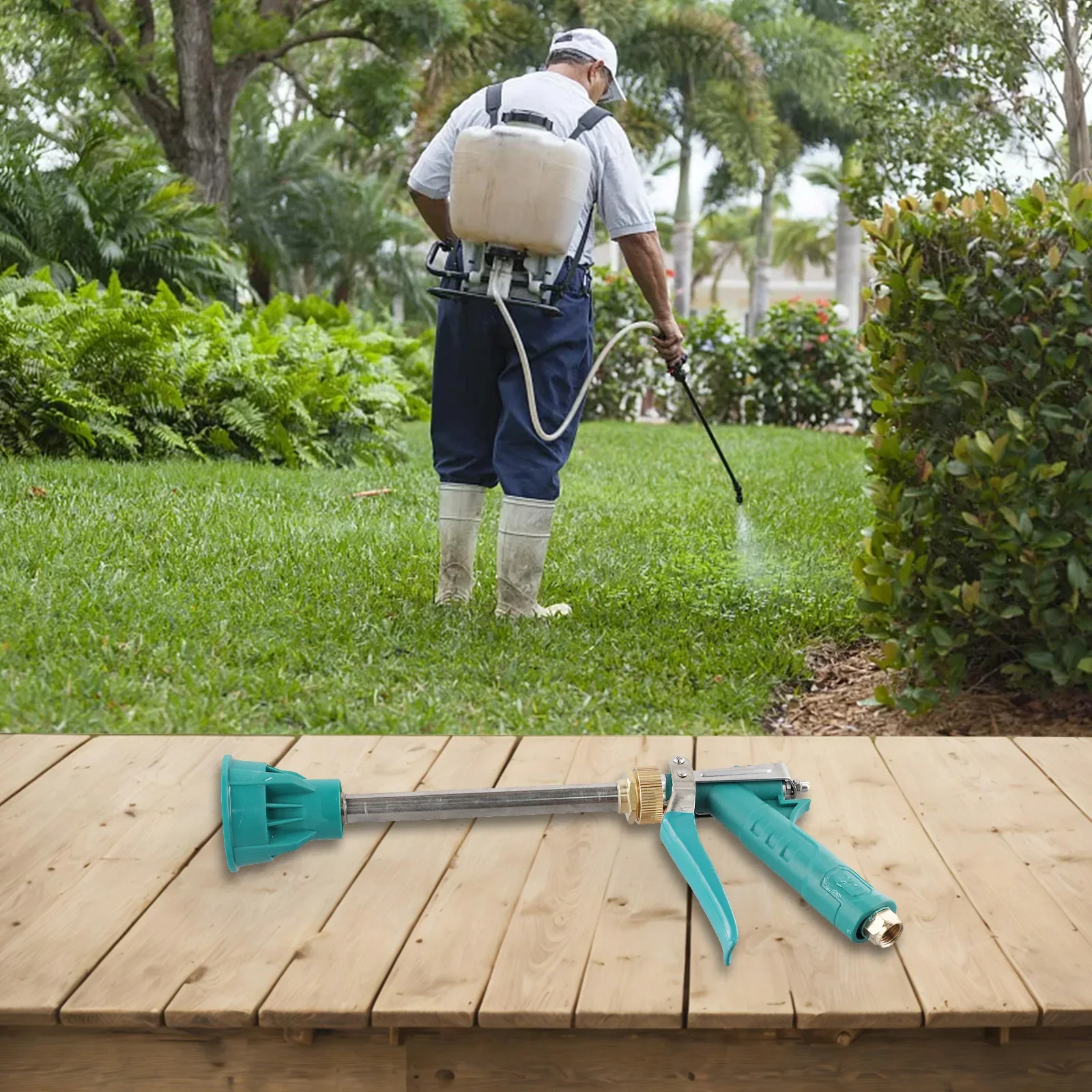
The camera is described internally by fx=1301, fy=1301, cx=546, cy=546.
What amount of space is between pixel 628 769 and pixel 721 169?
1674 centimetres

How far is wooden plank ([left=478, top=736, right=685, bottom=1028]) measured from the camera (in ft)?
3.95

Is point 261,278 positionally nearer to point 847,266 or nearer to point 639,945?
point 847,266

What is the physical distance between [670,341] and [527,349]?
0.28 metres

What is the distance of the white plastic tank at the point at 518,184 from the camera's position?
6.13 ft

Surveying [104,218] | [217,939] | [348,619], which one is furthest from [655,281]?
[104,218]

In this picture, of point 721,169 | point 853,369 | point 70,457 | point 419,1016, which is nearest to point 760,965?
point 419,1016

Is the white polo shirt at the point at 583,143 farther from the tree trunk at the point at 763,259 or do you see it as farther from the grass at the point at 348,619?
the tree trunk at the point at 763,259

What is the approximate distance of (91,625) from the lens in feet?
6.18

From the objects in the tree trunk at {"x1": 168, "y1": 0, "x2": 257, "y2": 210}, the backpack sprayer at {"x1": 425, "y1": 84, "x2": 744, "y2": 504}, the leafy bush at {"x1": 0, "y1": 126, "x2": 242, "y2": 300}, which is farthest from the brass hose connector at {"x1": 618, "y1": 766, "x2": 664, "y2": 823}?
the tree trunk at {"x1": 168, "y1": 0, "x2": 257, "y2": 210}

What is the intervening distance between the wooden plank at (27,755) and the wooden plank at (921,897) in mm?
1001

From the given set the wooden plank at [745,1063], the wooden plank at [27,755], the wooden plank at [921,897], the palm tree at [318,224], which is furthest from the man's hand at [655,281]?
the palm tree at [318,224]

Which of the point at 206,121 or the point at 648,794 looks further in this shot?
the point at 206,121

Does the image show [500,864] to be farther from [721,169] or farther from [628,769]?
[721,169]

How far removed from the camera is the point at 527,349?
229 centimetres
